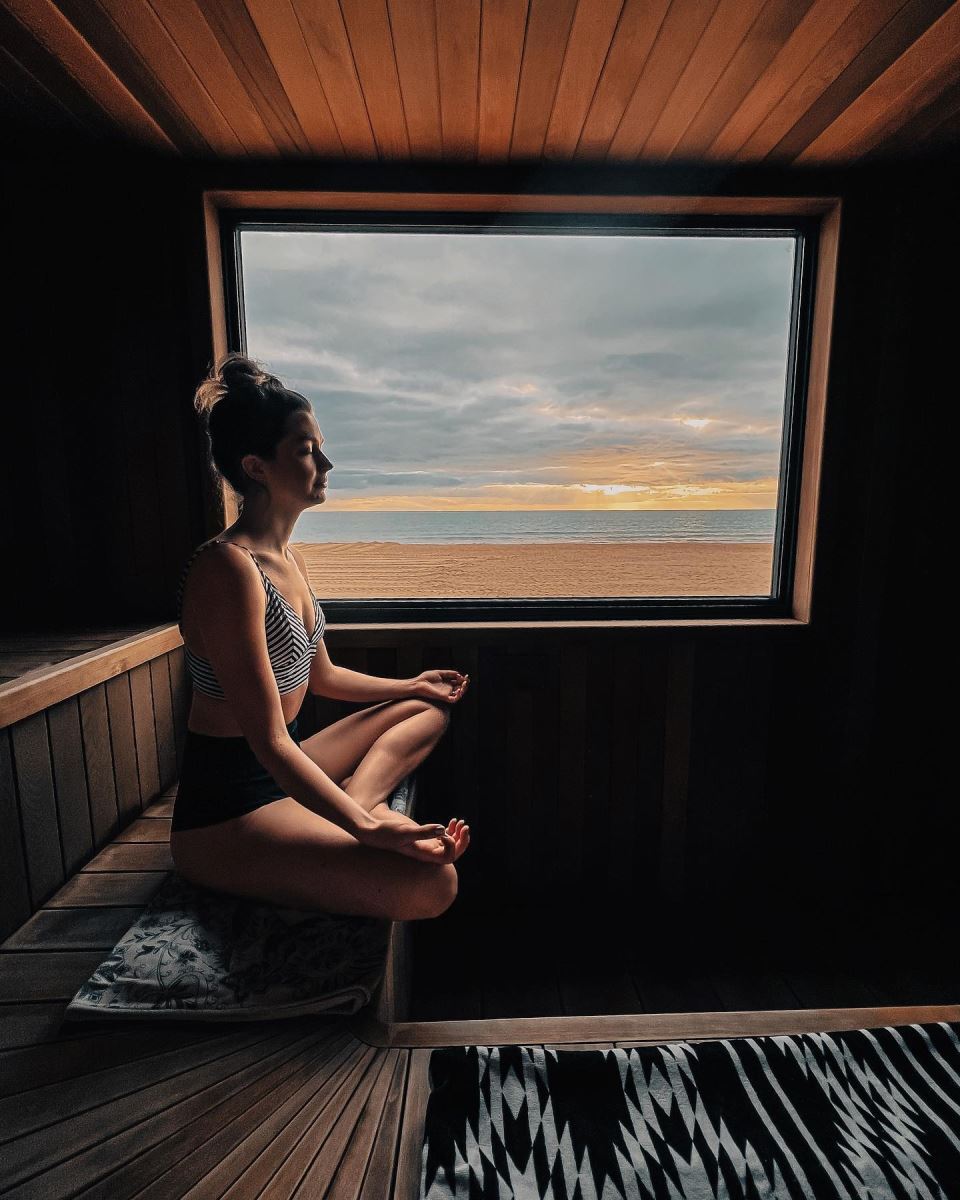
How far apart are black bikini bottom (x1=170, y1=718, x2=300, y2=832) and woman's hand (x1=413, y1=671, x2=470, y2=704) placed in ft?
2.04

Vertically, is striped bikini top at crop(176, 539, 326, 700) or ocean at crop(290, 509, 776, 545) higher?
ocean at crop(290, 509, 776, 545)

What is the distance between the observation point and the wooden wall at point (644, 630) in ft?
6.21

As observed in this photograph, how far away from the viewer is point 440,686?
1890 millimetres

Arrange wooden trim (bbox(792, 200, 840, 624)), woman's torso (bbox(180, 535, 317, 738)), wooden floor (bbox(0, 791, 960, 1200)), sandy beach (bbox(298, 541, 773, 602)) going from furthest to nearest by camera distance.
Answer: sandy beach (bbox(298, 541, 773, 602)), wooden trim (bbox(792, 200, 840, 624)), woman's torso (bbox(180, 535, 317, 738)), wooden floor (bbox(0, 791, 960, 1200))

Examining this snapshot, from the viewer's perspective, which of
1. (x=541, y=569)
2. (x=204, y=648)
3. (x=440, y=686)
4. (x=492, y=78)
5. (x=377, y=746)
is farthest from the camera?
(x=541, y=569)

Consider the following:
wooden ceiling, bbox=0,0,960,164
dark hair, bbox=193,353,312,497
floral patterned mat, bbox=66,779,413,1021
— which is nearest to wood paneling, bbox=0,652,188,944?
floral patterned mat, bbox=66,779,413,1021

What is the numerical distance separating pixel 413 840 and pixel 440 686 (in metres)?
0.79

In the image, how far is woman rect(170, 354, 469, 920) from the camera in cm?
112

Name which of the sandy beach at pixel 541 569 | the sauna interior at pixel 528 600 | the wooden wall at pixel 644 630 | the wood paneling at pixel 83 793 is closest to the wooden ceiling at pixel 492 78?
the sauna interior at pixel 528 600

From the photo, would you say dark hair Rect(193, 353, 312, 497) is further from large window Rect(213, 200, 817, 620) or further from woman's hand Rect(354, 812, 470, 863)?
woman's hand Rect(354, 812, 470, 863)

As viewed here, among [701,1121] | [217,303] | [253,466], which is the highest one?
[217,303]

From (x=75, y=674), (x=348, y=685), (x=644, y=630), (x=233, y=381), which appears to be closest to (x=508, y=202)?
(x=233, y=381)

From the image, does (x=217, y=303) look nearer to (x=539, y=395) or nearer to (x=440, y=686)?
(x=539, y=395)

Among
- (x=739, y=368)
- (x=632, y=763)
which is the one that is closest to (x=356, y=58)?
(x=739, y=368)
